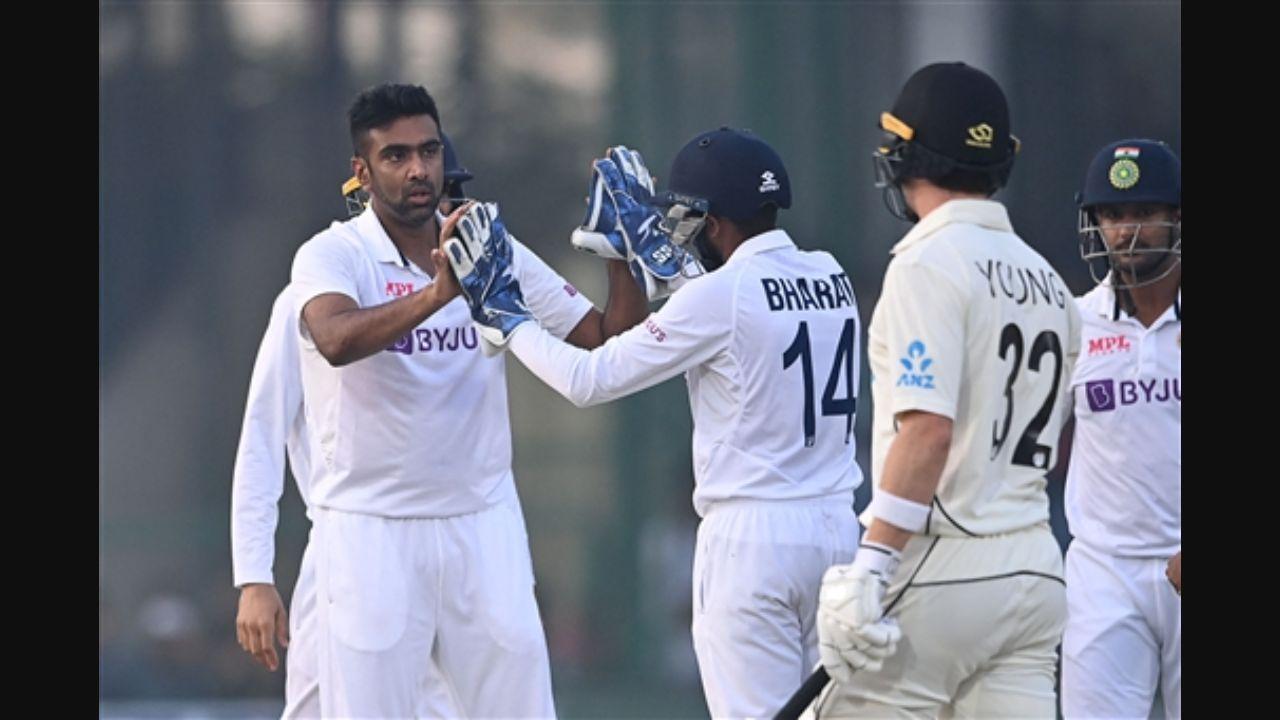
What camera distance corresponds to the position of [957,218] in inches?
141

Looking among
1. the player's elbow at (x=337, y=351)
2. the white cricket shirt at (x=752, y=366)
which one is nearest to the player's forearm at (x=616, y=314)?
the white cricket shirt at (x=752, y=366)

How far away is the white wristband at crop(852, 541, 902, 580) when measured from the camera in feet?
11.2

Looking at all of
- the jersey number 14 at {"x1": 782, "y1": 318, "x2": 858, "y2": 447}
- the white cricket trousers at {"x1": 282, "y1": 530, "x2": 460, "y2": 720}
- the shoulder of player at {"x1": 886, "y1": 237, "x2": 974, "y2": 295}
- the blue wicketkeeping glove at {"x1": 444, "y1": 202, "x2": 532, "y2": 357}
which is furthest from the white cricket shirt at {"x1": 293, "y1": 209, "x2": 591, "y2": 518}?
the shoulder of player at {"x1": 886, "y1": 237, "x2": 974, "y2": 295}

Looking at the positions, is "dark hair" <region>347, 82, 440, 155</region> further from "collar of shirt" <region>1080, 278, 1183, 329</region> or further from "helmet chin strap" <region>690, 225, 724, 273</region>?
"collar of shirt" <region>1080, 278, 1183, 329</region>

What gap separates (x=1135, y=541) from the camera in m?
5.13

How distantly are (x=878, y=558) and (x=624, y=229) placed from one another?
155cm

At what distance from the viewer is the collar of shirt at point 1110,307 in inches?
202

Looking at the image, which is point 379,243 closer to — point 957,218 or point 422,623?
point 422,623

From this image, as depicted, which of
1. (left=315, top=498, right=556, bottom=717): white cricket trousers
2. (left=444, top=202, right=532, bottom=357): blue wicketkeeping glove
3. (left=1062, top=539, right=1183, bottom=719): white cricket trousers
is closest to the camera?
(left=444, top=202, right=532, bottom=357): blue wicketkeeping glove

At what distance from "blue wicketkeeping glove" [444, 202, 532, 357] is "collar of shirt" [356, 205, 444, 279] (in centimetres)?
37

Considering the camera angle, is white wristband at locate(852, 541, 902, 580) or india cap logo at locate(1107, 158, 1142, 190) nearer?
white wristband at locate(852, 541, 902, 580)

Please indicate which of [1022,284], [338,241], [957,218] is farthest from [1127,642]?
[338,241]

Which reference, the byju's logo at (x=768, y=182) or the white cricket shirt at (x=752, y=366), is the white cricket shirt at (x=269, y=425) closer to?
the white cricket shirt at (x=752, y=366)

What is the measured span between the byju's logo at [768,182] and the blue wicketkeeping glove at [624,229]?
0.96ft
